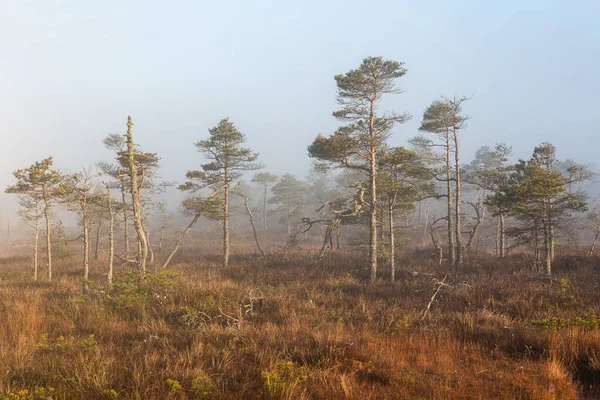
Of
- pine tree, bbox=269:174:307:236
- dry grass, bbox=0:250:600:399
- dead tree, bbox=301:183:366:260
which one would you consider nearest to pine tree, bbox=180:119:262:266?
dead tree, bbox=301:183:366:260

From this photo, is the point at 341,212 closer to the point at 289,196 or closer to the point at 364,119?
the point at 364,119

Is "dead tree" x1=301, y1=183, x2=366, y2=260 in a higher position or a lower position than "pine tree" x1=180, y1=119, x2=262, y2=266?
lower

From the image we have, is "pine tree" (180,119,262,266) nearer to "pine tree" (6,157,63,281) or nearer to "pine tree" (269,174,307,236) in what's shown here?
"pine tree" (6,157,63,281)

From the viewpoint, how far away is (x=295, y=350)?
15.0 feet

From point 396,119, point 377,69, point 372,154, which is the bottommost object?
point 372,154

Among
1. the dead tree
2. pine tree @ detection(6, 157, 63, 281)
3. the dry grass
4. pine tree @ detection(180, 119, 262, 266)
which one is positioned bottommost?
the dry grass

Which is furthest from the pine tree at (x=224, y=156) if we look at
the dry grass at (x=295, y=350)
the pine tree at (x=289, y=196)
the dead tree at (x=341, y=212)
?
the pine tree at (x=289, y=196)

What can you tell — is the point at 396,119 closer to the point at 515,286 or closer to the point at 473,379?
the point at 515,286

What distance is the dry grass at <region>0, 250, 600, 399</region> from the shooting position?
3562mm

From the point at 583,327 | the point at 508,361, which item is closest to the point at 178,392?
the point at 508,361

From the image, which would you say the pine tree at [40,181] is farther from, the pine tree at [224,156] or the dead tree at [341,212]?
the dead tree at [341,212]

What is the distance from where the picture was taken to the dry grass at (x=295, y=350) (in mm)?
3562

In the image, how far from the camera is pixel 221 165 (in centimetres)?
1966

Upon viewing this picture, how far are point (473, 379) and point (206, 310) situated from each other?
6.03m
